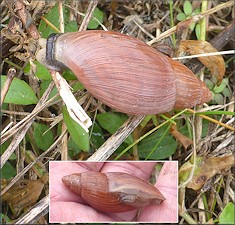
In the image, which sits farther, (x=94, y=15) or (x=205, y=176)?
(x=94, y=15)

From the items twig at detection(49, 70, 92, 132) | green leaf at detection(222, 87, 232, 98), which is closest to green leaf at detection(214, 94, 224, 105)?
green leaf at detection(222, 87, 232, 98)

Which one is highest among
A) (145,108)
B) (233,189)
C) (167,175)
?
(145,108)

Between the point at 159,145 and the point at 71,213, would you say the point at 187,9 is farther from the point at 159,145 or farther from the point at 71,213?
the point at 71,213

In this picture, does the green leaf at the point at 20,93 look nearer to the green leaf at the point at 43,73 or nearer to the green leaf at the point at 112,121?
the green leaf at the point at 43,73

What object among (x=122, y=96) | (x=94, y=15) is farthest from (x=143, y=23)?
(x=122, y=96)

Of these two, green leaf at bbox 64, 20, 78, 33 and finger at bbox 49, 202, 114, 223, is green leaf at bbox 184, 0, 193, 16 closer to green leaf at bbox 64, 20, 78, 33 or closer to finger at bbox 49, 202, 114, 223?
green leaf at bbox 64, 20, 78, 33

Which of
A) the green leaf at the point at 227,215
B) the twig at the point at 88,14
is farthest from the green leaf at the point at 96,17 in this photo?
the green leaf at the point at 227,215

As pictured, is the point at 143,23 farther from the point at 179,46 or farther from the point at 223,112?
the point at 223,112
